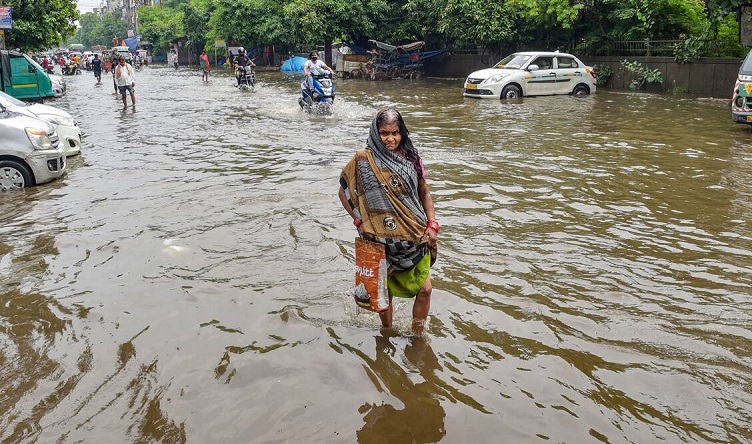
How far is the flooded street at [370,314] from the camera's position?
3521 millimetres

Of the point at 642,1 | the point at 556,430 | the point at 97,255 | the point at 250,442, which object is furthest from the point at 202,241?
the point at 642,1

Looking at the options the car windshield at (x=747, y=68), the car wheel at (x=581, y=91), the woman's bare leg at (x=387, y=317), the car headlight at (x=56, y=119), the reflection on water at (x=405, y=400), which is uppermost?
the car windshield at (x=747, y=68)

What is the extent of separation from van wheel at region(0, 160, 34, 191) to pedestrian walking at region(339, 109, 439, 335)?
6786 mm

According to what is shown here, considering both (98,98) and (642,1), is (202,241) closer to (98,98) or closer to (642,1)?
(98,98)

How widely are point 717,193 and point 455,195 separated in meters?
3.20

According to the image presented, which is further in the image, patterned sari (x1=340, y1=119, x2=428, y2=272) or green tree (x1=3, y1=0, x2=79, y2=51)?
green tree (x1=3, y1=0, x2=79, y2=51)

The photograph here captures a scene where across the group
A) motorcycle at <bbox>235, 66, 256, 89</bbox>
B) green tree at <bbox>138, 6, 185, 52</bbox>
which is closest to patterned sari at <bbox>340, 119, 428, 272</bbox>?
motorcycle at <bbox>235, 66, 256, 89</bbox>

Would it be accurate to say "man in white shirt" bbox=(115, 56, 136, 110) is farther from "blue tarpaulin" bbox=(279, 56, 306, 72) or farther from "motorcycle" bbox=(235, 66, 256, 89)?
"blue tarpaulin" bbox=(279, 56, 306, 72)

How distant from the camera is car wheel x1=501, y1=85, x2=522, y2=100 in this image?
2047cm

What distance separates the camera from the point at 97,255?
20.4 feet

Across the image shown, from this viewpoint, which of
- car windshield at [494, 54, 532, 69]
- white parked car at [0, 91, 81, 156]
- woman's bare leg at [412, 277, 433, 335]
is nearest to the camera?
woman's bare leg at [412, 277, 433, 335]

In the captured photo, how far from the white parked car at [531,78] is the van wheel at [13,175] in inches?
564

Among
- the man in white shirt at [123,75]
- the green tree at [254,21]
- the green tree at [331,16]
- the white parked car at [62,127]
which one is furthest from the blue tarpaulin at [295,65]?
the white parked car at [62,127]

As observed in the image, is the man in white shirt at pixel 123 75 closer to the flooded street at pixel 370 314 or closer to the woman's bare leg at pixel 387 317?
the flooded street at pixel 370 314
